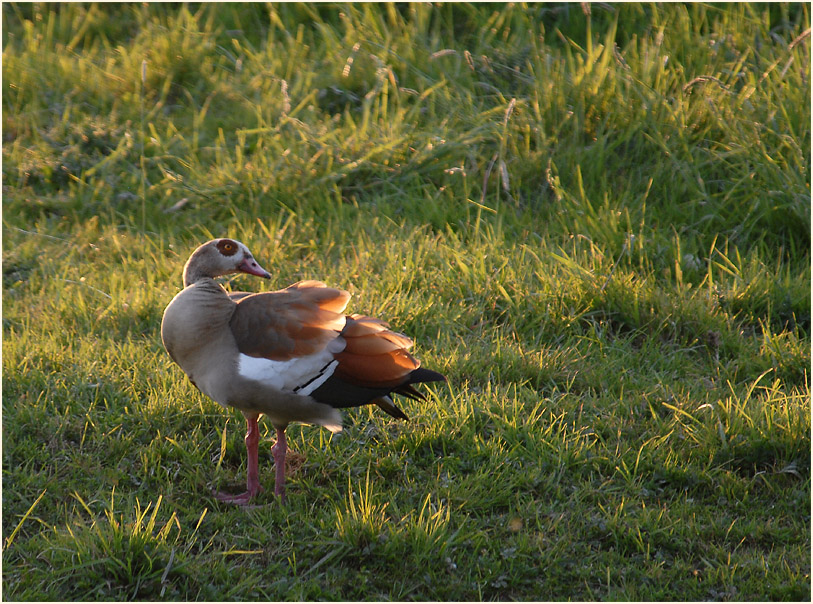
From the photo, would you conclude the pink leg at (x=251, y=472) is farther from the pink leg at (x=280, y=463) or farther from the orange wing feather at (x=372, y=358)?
the orange wing feather at (x=372, y=358)

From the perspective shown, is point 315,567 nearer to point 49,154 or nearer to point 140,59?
point 49,154

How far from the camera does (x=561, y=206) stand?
540 cm

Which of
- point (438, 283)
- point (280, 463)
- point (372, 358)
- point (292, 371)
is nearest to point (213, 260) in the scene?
point (292, 371)

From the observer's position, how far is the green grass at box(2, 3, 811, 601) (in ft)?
11.3

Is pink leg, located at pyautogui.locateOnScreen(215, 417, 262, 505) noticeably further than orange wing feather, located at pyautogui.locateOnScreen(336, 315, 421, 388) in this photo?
Yes

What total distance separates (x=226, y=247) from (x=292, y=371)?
667 mm

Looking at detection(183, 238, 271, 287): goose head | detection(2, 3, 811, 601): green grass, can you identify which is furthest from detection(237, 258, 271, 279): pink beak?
detection(2, 3, 811, 601): green grass

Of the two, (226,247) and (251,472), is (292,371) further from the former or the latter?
(226,247)

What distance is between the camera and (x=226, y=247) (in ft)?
12.4

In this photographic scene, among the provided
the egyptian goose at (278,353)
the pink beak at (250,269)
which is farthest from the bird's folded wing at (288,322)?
the pink beak at (250,269)

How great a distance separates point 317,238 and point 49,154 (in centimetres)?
217

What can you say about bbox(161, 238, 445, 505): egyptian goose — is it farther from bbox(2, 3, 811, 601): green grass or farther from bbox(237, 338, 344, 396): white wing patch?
bbox(2, 3, 811, 601): green grass

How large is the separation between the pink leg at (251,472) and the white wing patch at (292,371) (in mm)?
362

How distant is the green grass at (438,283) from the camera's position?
3455mm
